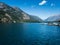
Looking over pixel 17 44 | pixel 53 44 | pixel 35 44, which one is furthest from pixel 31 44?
pixel 53 44

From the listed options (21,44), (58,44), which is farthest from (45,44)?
(21,44)

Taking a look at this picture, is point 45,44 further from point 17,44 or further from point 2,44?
point 2,44

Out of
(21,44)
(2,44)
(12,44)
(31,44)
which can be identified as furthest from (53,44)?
(2,44)

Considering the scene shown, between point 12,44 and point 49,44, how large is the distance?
1782 cm

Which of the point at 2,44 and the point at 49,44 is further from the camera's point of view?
the point at 49,44

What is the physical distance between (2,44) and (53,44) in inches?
959

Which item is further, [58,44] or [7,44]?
[58,44]

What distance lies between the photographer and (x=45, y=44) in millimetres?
63312

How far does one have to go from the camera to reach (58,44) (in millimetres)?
64062

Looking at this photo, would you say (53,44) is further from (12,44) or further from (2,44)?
(2,44)

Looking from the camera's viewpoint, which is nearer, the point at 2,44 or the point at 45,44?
the point at 2,44

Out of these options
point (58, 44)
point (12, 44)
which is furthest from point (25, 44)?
point (58, 44)

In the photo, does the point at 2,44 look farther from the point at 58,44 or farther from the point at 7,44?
the point at 58,44

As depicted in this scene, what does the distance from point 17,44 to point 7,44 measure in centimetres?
467
